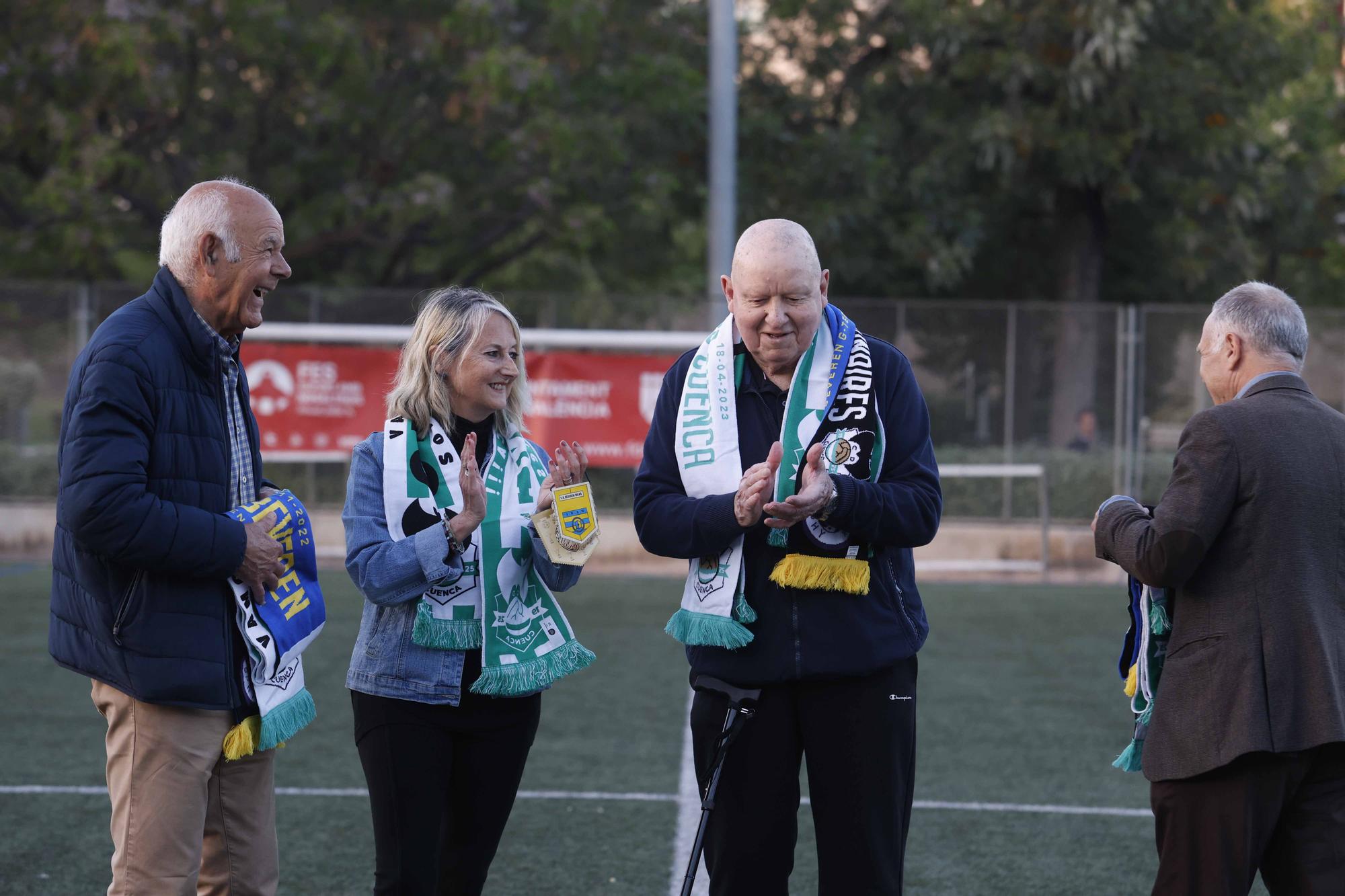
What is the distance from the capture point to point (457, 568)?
3.49 meters

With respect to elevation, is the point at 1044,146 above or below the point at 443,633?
above

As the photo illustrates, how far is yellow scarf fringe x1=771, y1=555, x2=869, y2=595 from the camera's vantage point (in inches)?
130

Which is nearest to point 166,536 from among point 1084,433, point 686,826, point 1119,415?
point 686,826

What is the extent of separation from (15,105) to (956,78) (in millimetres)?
12038

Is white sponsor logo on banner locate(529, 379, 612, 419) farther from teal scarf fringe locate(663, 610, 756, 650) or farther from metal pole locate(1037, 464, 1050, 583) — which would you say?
teal scarf fringe locate(663, 610, 756, 650)

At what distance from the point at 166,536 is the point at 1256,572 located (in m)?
2.39

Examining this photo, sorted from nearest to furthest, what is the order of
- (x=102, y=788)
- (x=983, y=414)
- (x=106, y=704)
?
(x=106, y=704) → (x=102, y=788) → (x=983, y=414)

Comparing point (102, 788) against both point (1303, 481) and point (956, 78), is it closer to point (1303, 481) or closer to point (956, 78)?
point (1303, 481)

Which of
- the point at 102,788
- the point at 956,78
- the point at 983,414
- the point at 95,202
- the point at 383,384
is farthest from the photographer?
the point at 956,78

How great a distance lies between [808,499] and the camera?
3.19 m

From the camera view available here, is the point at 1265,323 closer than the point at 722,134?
Yes

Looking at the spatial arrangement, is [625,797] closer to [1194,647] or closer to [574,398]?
[1194,647]

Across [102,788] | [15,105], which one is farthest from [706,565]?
[15,105]

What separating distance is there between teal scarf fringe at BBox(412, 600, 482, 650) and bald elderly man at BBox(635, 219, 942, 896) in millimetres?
481
